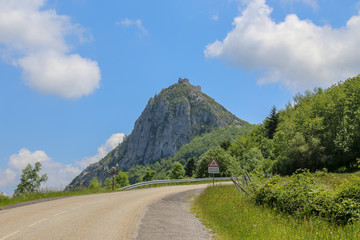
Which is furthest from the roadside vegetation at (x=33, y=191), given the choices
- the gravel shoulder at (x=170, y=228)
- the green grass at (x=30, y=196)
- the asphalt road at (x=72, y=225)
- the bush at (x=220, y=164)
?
the bush at (x=220, y=164)

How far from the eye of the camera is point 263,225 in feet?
28.0

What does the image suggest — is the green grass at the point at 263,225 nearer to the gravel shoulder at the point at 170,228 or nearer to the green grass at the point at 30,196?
the gravel shoulder at the point at 170,228

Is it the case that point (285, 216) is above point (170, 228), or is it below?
below

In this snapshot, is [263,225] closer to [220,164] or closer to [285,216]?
[285,216]

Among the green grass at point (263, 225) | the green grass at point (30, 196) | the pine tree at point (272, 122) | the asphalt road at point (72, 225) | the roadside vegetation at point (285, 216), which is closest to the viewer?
the green grass at point (263, 225)

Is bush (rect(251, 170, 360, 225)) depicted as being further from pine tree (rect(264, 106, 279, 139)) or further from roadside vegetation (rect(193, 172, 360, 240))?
pine tree (rect(264, 106, 279, 139))

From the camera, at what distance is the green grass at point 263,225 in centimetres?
732

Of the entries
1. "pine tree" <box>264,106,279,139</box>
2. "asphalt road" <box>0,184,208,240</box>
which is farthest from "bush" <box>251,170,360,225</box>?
"pine tree" <box>264,106,279,139</box>

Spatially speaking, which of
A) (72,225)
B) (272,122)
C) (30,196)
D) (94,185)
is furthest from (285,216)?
(272,122)

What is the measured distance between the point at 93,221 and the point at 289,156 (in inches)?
1925

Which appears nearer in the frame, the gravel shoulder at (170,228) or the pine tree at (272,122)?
the gravel shoulder at (170,228)

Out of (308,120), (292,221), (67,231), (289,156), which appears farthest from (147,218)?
(308,120)

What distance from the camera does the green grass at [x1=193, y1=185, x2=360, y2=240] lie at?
288 inches

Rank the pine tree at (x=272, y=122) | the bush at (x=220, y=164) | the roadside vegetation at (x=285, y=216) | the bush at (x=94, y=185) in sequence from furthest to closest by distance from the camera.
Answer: the pine tree at (x=272, y=122), the bush at (x=220, y=164), the bush at (x=94, y=185), the roadside vegetation at (x=285, y=216)
